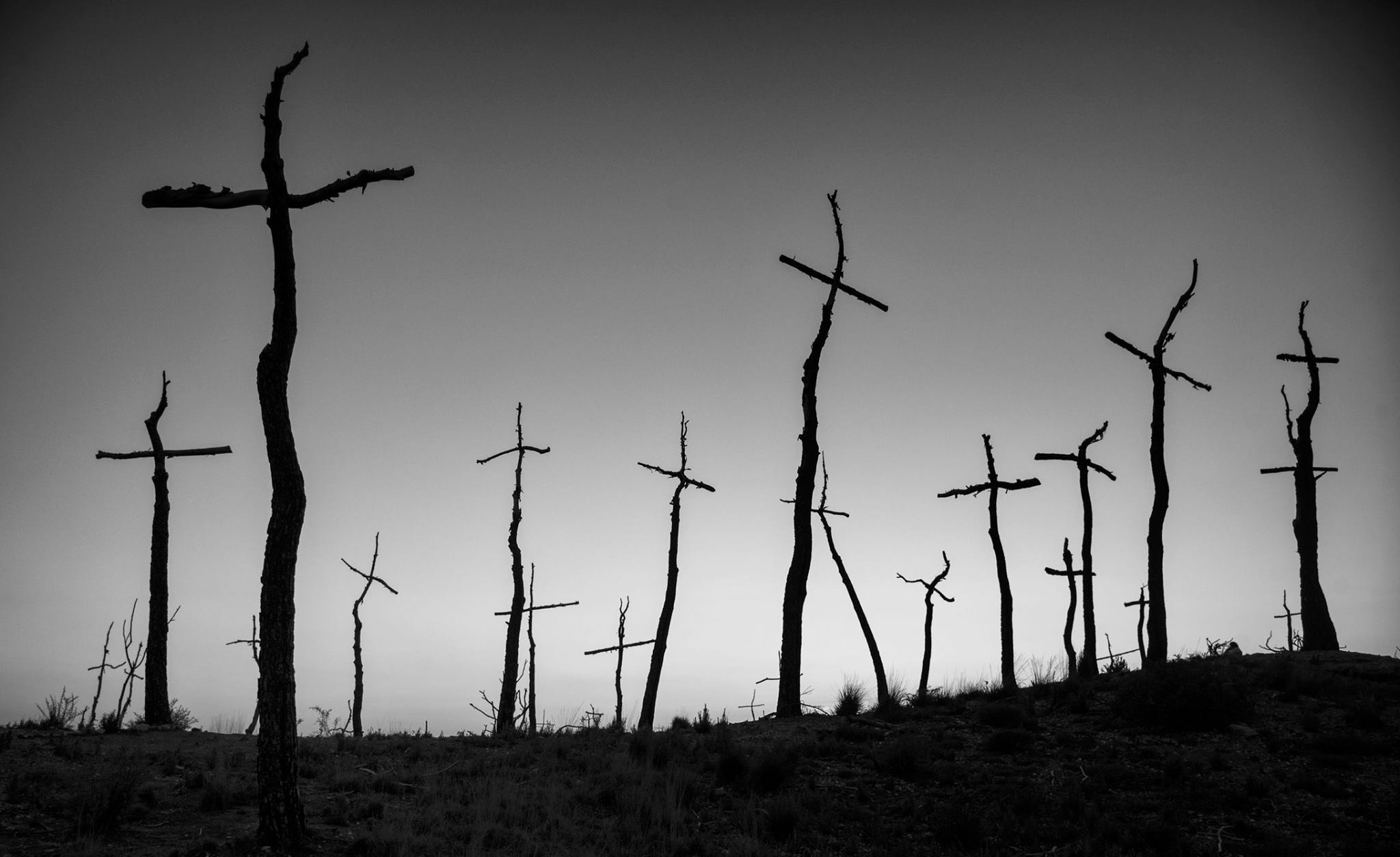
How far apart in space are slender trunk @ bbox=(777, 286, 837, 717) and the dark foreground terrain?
41.1 inches

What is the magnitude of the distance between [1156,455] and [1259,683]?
6659 mm

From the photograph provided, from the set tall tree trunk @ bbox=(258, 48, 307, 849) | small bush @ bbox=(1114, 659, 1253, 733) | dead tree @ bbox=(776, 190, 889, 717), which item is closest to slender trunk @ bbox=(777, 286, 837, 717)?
dead tree @ bbox=(776, 190, 889, 717)

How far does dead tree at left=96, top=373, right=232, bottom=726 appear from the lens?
66.2 ft

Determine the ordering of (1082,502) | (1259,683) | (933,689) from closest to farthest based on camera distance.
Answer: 1. (1259,683)
2. (933,689)
3. (1082,502)

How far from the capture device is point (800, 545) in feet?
68.2

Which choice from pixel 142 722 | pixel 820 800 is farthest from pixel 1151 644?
pixel 142 722

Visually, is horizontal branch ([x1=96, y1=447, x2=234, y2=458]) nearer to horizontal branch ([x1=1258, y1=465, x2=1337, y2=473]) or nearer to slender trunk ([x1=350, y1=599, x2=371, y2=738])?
slender trunk ([x1=350, y1=599, x2=371, y2=738])

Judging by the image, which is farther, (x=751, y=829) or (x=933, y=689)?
(x=933, y=689)

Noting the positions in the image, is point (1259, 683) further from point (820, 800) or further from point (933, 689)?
point (820, 800)

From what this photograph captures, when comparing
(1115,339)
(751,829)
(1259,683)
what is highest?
(1115,339)

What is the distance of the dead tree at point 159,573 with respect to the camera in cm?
2019

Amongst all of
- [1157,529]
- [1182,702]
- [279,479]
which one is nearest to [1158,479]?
[1157,529]

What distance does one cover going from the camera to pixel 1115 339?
959 inches

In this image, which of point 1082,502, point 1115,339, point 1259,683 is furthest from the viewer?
point 1082,502
